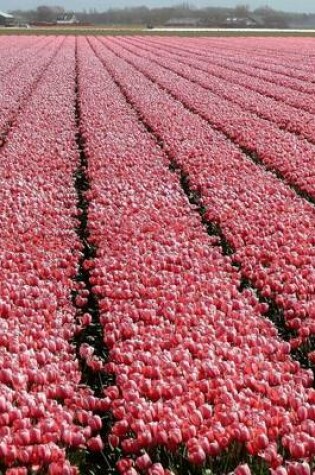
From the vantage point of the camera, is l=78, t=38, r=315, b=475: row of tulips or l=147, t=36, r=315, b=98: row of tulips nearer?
l=78, t=38, r=315, b=475: row of tulips

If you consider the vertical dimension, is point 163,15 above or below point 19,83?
above

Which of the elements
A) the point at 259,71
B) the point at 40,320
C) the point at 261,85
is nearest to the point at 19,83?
the point at 261,85

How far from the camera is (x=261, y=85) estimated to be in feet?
72.7

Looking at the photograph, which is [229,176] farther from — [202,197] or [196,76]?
[196,76]

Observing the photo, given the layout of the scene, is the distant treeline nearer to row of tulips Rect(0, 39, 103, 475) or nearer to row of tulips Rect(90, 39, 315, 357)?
row of tulips Rect(90, 39, 315, 357)

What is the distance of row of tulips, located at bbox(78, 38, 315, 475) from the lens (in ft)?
14.1

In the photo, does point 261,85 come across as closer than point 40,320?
No

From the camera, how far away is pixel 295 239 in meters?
7.86

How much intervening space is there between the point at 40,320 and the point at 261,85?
57.3ft

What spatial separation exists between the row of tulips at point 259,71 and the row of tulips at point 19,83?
23.0ft

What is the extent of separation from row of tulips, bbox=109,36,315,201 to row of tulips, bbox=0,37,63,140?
12.8 feet

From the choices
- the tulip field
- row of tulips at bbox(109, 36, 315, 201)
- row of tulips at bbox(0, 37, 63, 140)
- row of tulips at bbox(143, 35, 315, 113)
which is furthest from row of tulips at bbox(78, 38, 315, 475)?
row of tulips at bbox(143, 35, 315, 113)

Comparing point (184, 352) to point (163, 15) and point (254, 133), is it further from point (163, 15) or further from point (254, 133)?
point (163, 15)

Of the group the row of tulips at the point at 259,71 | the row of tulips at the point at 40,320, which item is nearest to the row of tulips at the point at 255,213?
the row of tulips at the point at 40,320
